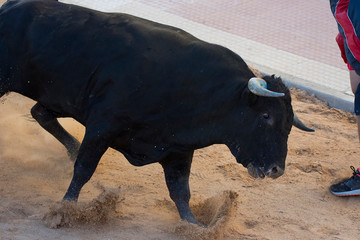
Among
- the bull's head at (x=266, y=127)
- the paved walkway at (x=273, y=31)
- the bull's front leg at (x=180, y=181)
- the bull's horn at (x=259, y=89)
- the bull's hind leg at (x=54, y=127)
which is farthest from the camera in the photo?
the paved walkway at (x=273, y=31)

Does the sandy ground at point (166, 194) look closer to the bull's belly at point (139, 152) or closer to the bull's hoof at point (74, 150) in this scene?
the bull's hoof at point (74, 150)

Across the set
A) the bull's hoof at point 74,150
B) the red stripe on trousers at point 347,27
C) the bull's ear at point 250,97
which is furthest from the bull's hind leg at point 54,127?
the red stripe on trousers at point 347,27

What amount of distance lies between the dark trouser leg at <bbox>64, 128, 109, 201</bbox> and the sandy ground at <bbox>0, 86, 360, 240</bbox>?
0.44ft

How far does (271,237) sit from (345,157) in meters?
1.71

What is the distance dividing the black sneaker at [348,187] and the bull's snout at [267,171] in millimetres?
1543

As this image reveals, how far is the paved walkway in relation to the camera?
25.4ft

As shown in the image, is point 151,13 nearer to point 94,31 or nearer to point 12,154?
point 12,154

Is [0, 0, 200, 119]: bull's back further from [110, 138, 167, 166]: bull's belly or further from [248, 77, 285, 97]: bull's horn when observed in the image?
[248, 77, 285, 97]: bull's horn

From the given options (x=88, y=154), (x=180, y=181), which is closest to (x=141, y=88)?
(x=88, y=154)

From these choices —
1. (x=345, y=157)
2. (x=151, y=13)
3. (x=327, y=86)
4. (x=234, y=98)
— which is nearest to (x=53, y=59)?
(x=234, y=98)

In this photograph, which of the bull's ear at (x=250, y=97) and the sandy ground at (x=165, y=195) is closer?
the bull's ear at (x=250, y=97)

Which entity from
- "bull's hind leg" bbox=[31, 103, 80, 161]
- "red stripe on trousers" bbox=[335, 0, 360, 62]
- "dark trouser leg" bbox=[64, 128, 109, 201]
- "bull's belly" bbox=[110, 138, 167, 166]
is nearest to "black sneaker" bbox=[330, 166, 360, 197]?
"red stripe on trousers" bbox=[335, 0, 360, 62]

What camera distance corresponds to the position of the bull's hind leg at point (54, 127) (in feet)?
18.0

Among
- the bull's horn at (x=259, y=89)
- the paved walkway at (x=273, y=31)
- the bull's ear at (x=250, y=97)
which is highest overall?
the bull's horn at (x=259, y=89)
